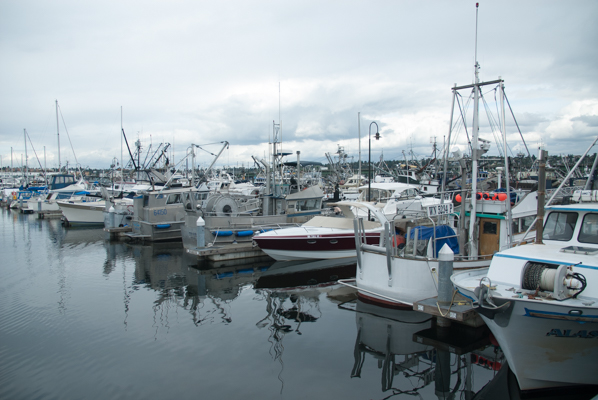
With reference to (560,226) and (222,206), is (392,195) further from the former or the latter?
(560,226)

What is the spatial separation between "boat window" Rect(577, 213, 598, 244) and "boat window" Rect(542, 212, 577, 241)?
178 millimetres

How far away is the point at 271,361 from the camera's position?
26.3ft

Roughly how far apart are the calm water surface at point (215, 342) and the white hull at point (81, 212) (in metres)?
17.8

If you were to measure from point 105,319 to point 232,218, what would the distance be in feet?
29.4

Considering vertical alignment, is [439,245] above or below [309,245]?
above

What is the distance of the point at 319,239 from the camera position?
16.5m

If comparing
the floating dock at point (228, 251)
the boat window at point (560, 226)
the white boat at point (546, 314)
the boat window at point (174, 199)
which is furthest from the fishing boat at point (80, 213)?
the white boat at point (546, 314)

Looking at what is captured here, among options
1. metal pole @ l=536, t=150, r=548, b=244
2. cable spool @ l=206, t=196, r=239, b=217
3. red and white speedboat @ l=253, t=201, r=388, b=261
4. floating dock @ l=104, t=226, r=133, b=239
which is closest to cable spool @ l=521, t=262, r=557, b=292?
metal pole @ l=536, t=150, r=548, b=244

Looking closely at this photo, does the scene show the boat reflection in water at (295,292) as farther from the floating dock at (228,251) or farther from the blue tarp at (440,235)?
the blue tarp at (440,235)

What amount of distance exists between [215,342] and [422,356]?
4.79 meters

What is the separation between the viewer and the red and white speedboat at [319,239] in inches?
643

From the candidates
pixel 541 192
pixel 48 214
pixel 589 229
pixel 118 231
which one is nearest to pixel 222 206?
pixel 118 231

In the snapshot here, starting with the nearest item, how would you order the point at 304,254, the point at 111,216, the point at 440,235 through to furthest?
the point at 440,235, the point at 304,254, the point at 111,216

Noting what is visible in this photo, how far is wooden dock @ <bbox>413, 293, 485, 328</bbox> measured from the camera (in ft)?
28.5
